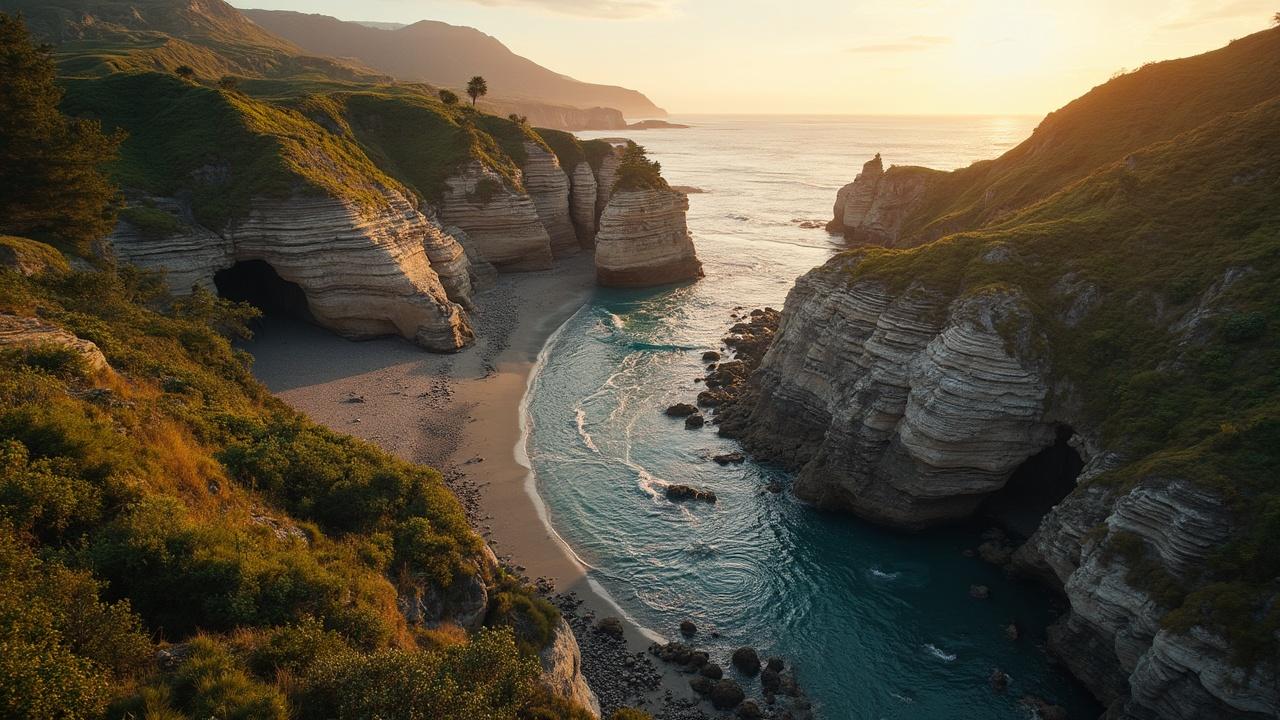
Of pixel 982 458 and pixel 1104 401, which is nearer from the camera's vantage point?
pixel 1104 401

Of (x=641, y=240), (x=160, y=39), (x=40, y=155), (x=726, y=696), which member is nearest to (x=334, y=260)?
(x=40, y=155)

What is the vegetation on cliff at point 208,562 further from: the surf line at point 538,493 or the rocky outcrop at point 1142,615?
the rocky outcrop at point 1142,615

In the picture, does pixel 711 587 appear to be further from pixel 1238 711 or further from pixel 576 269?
pixel 576 269

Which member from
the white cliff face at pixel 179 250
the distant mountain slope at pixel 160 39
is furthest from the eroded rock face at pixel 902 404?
the distant mountain slope at pixel 160 39

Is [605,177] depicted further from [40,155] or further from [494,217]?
[40,155]

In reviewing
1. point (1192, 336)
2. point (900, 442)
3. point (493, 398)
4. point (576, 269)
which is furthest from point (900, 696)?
point (576, 269)

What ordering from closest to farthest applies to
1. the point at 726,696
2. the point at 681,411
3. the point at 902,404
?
the point at 726,696 < the point at 902,404 < the point at 681,411
